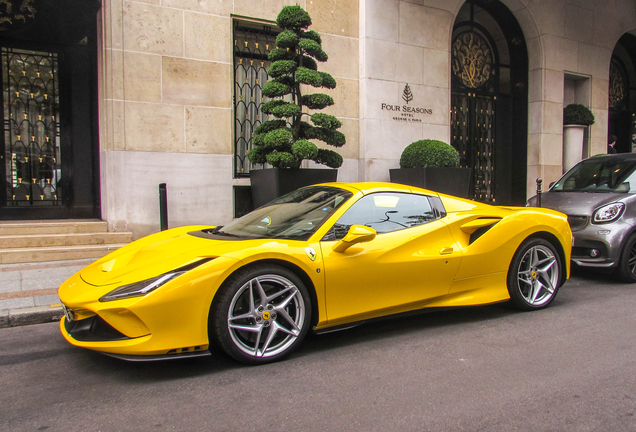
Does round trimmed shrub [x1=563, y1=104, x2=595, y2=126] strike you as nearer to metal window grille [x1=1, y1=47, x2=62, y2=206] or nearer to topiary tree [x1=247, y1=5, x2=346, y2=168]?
topiary tree [x1=247, y1=5, x2=346, y2=168]

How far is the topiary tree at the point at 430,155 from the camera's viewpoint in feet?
32.8

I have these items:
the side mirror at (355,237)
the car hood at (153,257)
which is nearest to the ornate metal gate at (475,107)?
the side mirror at (355,237)

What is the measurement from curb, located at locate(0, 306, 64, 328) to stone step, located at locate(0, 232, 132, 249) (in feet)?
10.9

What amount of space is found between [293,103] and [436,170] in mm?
3246

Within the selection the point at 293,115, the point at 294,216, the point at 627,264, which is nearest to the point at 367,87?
the point at 293,115

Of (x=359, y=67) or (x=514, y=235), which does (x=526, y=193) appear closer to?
(x=359, y=67)

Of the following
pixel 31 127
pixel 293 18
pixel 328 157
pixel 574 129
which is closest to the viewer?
pixel 293 18

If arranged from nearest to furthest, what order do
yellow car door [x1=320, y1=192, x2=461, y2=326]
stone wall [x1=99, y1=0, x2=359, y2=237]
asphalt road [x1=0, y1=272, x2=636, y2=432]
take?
asphalt road [x1=0, y1=272, x2=636, y2=432]
yellow car door [x1=320, y1=192, x2=461, y2=326]
stone wall [x1=99, y1=0, x2=359, y2=237]

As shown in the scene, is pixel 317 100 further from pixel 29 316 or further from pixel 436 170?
pixel 29 316

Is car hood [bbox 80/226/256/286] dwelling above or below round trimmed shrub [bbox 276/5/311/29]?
below

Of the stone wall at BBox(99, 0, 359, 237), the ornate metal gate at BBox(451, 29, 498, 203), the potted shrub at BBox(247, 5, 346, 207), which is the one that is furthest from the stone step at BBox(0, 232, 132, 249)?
the ornate metal gate at BBox(451, 29, 498, 203)

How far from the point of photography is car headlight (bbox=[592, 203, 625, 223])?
6570 millimetres

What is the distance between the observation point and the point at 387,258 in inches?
165

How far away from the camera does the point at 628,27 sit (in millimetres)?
15445
